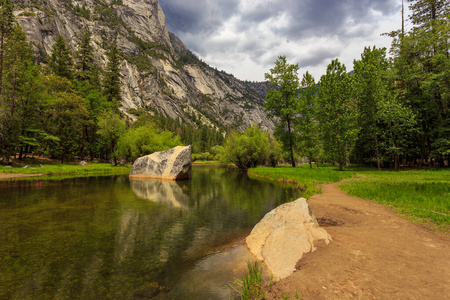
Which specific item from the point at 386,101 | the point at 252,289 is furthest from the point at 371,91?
the point at 252,289

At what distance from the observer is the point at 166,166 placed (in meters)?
29.9

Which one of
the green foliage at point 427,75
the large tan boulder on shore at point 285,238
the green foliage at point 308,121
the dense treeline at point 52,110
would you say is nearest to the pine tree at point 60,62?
the dense treeline at point 52,110

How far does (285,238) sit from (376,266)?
2.20 metres

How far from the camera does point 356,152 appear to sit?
38.0m

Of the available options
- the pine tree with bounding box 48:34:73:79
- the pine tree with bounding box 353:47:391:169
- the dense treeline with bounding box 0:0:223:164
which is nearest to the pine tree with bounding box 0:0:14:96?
the dense treeline with bounding box 0:0:223:164

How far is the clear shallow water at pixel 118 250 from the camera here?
15.5 ft

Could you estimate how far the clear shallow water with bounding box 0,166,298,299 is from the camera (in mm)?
4723

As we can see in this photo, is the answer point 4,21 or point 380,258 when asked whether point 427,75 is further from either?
point 4,21

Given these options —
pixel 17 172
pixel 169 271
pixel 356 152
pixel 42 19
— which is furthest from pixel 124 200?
pixel 42 19

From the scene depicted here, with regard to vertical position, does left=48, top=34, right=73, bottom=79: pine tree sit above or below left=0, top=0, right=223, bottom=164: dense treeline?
above

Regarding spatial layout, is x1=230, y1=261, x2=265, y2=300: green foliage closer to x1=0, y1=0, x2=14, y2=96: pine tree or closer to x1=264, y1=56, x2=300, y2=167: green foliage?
x1=264, y1=56, x2=300, y2=167: green foliage

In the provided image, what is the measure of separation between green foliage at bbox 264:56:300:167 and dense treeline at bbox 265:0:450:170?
0.59ft

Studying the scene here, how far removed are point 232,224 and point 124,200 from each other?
909 cm

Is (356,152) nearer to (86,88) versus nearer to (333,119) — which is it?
(333,119)
